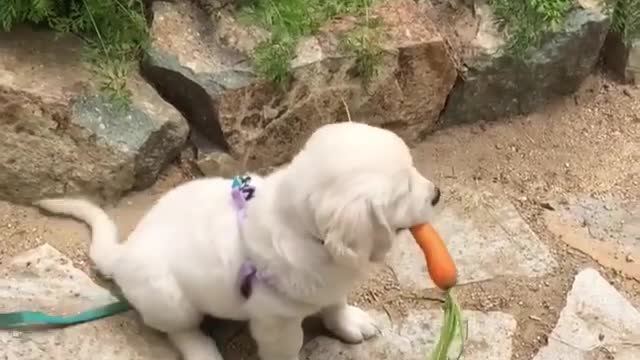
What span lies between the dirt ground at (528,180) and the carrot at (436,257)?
40 centimetres

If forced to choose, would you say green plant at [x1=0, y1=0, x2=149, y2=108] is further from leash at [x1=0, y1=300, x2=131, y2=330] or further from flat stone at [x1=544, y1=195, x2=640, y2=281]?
flat stone at [x1=544, y1=195, x2=640, y2=281]

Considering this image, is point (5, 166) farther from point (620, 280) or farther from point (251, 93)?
point (620, 280)

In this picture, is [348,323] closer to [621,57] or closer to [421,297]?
[421,297]

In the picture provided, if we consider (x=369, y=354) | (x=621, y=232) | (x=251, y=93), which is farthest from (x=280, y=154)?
(x=621, y=232)

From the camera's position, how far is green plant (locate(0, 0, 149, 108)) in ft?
11.0

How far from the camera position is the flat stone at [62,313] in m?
2.89

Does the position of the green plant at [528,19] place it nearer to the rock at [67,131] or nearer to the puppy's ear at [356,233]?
the rock at [67,131]

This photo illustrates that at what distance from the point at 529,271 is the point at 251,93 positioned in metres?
0.93

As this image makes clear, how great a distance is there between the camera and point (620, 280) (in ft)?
10.7

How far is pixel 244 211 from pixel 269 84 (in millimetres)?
775

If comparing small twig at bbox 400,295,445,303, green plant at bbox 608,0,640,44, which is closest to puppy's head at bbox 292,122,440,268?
small twig at bbox 400,295,445,303

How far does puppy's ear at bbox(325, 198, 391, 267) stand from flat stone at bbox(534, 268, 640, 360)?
2.53 ft

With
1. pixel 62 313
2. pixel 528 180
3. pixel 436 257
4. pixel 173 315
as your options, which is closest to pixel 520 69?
pixel 528 180

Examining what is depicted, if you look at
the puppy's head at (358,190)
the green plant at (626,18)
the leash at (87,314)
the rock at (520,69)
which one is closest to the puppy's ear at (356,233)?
the puppy's head at (358,190)
